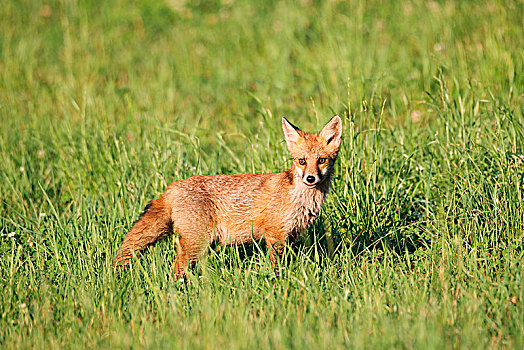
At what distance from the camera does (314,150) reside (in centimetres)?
473

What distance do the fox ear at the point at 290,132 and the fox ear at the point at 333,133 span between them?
240 millimetres

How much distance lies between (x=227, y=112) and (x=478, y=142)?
3.71 m

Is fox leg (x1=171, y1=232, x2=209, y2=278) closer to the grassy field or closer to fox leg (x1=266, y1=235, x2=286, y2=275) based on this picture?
the grassy field

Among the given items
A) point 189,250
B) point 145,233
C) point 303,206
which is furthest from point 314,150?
point 145,233

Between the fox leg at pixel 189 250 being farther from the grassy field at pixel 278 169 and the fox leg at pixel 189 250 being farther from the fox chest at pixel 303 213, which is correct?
the fox chest at pixel 303 213

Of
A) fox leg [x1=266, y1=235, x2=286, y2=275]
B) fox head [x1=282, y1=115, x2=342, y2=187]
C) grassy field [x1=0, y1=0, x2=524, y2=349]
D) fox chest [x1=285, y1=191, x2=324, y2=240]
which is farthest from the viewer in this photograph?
fox chest [x1=285, y1=191, x2=324, y2=240]

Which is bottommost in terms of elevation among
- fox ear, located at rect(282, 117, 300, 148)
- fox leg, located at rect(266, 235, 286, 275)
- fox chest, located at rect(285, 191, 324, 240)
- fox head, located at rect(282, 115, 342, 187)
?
fox leg, located at rect(266, 235, 286, 275)

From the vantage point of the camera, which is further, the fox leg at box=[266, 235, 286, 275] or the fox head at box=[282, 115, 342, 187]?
the fox leg at box=[266, 235, 286, 275]

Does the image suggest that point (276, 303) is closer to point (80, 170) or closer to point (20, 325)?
point (20, 325)

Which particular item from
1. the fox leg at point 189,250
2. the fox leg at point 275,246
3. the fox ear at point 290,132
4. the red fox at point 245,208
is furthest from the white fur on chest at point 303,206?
the fox leg at point 189,250

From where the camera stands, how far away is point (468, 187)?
16.8 ft

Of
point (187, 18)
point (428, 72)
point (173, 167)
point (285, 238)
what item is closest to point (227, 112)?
point (173, 167)

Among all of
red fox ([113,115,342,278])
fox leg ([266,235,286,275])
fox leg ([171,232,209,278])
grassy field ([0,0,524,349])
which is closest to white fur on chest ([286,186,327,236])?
red fox ([113,115,342,278])

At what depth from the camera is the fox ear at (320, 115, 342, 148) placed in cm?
479
